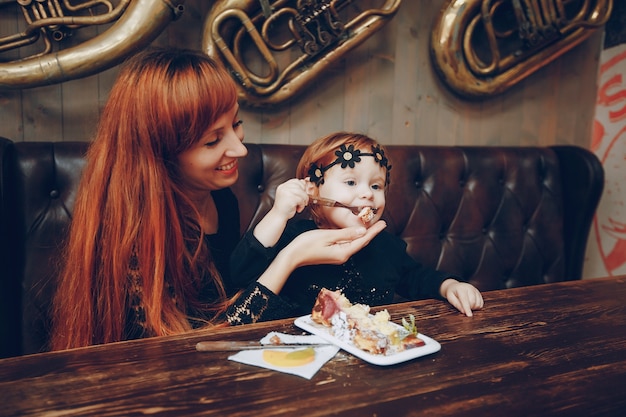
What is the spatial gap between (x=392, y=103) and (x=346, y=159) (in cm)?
104

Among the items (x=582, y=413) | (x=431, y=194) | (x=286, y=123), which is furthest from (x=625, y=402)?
(x=286, y=123)

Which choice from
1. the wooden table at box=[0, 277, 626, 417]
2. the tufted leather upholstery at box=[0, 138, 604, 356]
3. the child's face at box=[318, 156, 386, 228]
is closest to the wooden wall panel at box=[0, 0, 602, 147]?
the tufted leather upholstery at box=[0, 138, 604, 356]

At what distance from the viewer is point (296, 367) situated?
33.9 inches

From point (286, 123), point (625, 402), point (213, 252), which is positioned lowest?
point (625, 402)

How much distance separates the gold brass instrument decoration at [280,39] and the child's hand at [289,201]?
2.51ft

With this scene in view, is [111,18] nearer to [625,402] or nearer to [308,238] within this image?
[308,238]

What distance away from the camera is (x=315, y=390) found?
2.60 ft

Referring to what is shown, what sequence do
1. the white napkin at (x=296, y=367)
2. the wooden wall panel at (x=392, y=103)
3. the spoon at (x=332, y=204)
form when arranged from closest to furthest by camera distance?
the white napkin at (x=296, y=367) < the spoon at (x=332, y=204) < the wooden wall panel at (x=392, y=103)

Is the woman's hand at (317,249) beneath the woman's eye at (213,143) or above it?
beneath

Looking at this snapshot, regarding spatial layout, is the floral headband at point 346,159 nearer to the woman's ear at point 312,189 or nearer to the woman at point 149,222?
the woman's ear at point 312,189

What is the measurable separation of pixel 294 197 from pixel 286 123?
926 mm

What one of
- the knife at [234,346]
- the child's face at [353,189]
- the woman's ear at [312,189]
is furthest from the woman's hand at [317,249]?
the knife at [234,346]

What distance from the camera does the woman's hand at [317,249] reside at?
1275 mm

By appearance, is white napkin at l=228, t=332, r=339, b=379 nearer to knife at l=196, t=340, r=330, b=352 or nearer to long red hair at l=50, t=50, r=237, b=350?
knife at l=196, t=340, r=330, b=352
